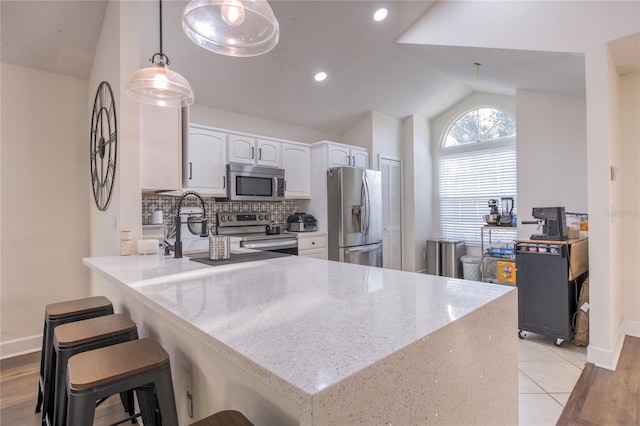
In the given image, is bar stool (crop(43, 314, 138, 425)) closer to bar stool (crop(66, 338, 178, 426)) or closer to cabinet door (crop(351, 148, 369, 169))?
bar stool (crop(66, 338, 178, 426))

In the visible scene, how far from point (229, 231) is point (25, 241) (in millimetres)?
1896

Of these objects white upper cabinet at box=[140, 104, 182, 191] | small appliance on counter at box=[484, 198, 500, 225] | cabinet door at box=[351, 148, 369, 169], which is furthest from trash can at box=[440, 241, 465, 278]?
white upper cabinet at box=[140, 104, 182, 191]

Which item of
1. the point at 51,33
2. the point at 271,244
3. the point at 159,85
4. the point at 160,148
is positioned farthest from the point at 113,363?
the point at 51,33

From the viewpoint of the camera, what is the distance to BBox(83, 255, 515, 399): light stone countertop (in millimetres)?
637

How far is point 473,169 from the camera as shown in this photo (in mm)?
5230

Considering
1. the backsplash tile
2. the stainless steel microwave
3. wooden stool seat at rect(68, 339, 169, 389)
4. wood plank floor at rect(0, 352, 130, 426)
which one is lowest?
wood plank floor at rect(0, 352, 130, 426)

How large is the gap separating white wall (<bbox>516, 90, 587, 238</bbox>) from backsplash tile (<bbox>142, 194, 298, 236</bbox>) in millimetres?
3019

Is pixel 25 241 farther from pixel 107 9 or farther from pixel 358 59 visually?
pixel 358 59

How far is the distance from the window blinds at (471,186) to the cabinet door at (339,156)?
1902 mm

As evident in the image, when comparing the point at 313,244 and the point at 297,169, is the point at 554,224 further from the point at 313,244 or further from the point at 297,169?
the point at 297,169

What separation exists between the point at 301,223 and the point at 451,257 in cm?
244

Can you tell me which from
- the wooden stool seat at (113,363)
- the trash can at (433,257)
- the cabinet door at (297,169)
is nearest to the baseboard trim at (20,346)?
the wooden stool seat at (113,363)

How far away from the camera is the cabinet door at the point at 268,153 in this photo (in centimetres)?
415

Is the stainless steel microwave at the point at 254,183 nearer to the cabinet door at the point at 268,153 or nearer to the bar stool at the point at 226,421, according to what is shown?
the cabinet door at the point at 268,153
